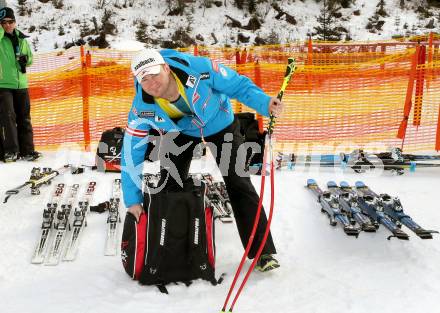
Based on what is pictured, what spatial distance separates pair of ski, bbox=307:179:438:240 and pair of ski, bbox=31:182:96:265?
8.48 feet

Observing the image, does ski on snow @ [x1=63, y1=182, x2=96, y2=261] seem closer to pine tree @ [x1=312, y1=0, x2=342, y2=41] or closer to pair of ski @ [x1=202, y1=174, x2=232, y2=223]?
pair of ski @ [x1=202, y1=174, x2=232, y2=223]

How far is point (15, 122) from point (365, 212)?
216 inches

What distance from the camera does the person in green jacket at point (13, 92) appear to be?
282 inches

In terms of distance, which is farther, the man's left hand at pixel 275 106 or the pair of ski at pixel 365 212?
the pair of ski at pixel 365 212

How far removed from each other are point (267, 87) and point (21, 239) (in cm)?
669

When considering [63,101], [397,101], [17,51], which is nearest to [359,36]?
[397,101]

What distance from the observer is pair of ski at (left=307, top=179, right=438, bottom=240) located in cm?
434

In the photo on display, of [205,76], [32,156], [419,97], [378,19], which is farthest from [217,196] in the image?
[378,19]

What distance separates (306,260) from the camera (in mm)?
4238

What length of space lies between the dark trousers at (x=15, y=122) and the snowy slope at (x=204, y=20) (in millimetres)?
16167

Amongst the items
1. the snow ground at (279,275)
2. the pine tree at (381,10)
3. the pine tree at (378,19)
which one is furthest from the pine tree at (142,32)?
the snow ground at (279,275)

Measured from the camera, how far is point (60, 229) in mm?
4707

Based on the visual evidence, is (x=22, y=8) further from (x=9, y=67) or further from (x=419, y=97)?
(x=419, y=97)

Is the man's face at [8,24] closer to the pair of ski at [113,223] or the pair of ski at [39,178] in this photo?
the pair of ski at [39,178]
